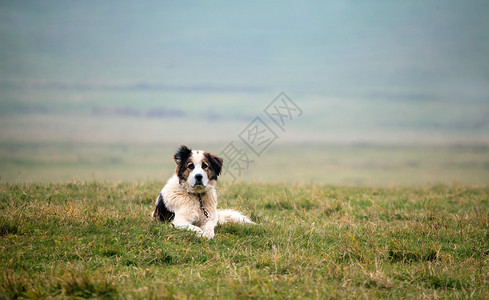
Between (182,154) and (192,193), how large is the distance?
791 millimetres

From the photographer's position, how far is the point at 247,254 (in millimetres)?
6125

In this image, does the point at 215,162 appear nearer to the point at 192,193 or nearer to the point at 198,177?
the point at 198,177

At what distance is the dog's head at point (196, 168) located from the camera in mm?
7453

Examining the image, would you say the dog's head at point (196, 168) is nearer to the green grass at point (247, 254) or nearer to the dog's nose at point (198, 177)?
the dog's nose at point (198, 177)

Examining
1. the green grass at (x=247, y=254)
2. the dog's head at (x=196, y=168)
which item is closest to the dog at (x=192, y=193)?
the dog's head at (x=196, y=168)

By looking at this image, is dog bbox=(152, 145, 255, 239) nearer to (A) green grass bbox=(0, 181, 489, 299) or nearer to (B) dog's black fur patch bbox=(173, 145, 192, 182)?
(B) dog's black fur patch bbox=(173, 145, 192, 182)

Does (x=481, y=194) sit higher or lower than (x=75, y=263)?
higher

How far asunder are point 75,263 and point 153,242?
3.60 ft

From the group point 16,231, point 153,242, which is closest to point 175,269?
point 153,242

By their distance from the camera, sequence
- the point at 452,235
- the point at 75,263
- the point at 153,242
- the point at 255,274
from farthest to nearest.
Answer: the point at 452,235 < the point at 153,242 < the point at 75,263 < the point at 255,274

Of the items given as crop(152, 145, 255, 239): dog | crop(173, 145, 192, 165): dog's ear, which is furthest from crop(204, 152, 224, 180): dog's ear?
crop(173, 145, 192, 165): dog's ear

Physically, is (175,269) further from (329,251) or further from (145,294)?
(329,251)

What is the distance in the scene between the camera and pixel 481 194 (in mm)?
13297

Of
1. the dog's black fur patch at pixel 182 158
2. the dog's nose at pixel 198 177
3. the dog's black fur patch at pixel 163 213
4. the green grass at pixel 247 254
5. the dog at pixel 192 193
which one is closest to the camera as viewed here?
the green grass at pixel 247 254
